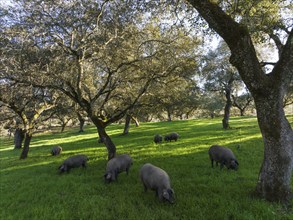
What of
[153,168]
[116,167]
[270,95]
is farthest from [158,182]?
[270,95]

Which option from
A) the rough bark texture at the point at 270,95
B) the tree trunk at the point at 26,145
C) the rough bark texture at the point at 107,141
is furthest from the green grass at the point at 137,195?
the tree trunk at the point at 26,145

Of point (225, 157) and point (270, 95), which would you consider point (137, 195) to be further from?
point (270, 95)

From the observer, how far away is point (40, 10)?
36.0ft

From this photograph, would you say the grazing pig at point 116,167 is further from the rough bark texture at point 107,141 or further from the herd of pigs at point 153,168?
the rough bark texture at point 107,141

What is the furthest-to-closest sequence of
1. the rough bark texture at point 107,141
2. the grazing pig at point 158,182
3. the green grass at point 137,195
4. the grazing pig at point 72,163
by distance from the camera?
Result: the rough bark texture at point 107,141 → the grazing pig at point 72,163 → the grazing pig at point 158,182 → the green grass at point 137,195

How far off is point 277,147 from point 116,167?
24.1ft

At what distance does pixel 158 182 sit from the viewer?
26.9ft

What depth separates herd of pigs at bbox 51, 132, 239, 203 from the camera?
798 centimetres

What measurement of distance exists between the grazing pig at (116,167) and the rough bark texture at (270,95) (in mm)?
6609

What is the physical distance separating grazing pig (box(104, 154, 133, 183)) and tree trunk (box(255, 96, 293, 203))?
6723 mm

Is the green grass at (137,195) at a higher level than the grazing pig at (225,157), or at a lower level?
Answer: lower

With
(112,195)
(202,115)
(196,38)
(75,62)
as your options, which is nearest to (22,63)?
(75,62)

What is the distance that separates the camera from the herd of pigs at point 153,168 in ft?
26.2

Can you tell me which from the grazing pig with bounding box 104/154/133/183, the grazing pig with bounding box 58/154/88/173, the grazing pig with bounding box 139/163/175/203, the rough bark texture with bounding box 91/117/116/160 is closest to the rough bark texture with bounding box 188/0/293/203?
the grazing pig with bounding box 139/163/175/203
